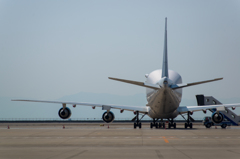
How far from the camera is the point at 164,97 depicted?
122ft

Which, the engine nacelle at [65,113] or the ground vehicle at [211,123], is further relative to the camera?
the ground vehicle at [211,123]

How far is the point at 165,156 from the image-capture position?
14.0 meters

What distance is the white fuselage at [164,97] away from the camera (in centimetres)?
3616

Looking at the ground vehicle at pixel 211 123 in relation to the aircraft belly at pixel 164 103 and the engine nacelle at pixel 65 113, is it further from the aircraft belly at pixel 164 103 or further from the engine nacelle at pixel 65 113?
the engine nacelle at pixel 65 113

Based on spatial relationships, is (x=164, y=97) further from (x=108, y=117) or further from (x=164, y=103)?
(x=108, y=117)

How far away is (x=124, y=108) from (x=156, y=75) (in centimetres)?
576

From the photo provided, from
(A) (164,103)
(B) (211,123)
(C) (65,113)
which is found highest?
(A) (164,103)

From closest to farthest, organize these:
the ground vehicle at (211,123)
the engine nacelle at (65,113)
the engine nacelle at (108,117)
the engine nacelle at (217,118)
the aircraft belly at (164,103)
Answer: the aircraft belly at (164,103) → the engine nacelle at (217,118) → the engine nacelle at (108,117) → the engine nacelle at (65,113) → the ground vehicle at (211,123)

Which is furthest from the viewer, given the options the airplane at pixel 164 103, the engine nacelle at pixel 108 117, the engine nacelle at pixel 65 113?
the engine nacelle at pixel 65 113

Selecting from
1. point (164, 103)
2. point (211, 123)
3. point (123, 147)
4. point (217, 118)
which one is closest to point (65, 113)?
point (164, 103)

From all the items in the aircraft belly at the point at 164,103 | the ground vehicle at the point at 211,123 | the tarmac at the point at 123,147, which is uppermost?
the aircraft belly at the point at 164,103

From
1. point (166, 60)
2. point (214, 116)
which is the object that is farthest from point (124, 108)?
point (214, 116)

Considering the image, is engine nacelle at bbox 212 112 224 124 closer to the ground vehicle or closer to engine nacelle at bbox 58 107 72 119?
the ground vehicle

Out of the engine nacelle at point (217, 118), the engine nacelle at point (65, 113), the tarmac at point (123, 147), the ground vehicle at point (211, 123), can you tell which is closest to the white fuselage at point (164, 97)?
the engine nacelle at point (217, 118)
